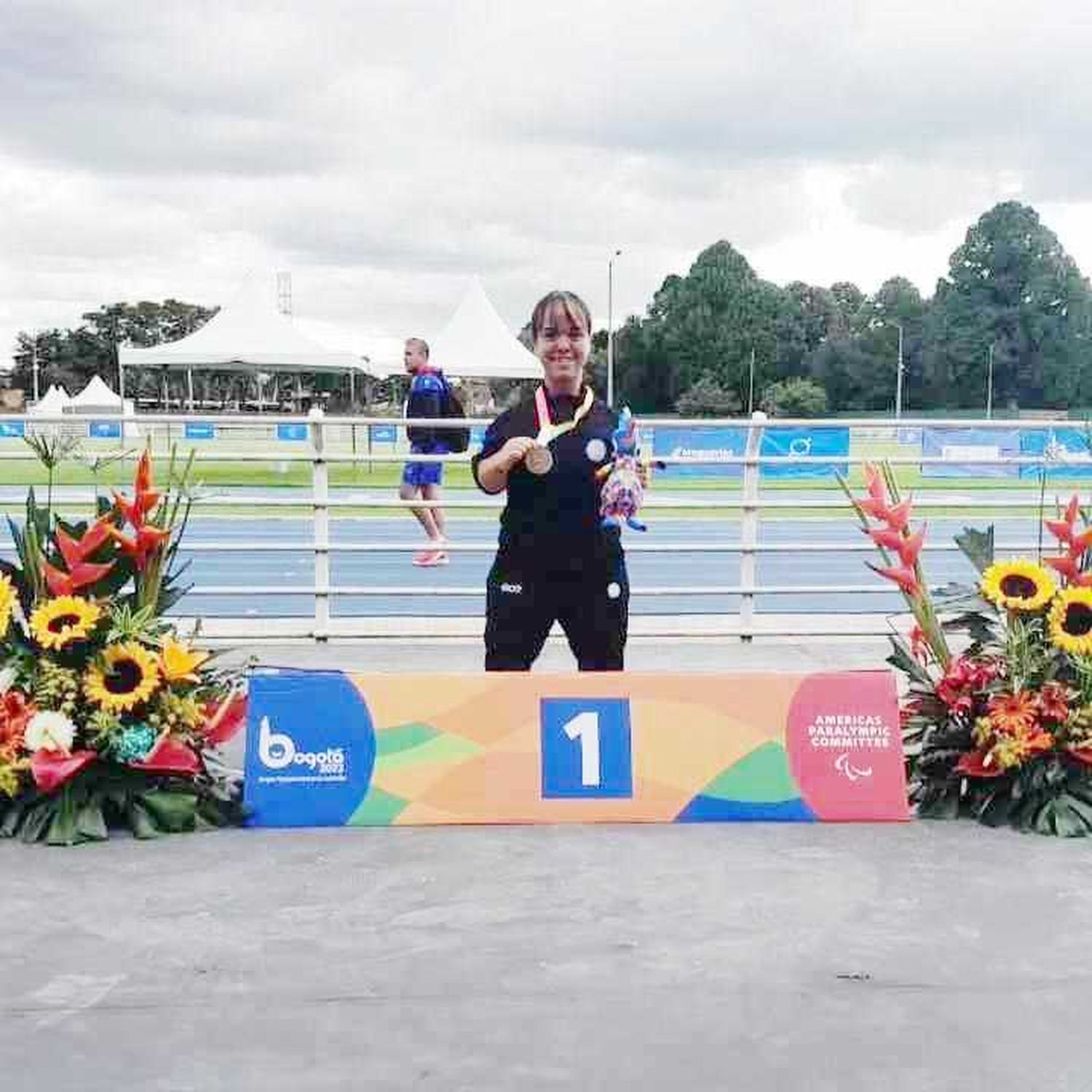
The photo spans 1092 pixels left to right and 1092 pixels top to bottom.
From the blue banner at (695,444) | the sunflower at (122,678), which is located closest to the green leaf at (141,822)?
the sunflower at (122,678)

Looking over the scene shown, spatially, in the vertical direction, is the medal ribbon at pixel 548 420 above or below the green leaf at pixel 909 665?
above

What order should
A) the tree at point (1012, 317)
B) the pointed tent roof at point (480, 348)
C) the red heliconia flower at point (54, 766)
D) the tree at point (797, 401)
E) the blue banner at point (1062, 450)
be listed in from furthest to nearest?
1. the tree at point (1012, 317)
2. the tree at point (797, 401)
3. the pointed tent roof at point (480, 348)
4. the blue banner at point (1062, 450)
5. the red heliconia flower at point (54, 766)

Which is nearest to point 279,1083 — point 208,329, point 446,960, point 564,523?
point 446,960

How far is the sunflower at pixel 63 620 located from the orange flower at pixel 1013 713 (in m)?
3.05

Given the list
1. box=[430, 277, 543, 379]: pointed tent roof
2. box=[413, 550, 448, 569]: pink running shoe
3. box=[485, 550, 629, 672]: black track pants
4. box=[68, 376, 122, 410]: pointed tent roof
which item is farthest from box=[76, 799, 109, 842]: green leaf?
box=[68, 376, 122, 410]: pointed tent roof

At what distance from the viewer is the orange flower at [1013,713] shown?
4.23 meters

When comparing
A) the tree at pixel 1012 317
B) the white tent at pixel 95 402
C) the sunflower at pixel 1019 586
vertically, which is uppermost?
the tree at pixel 1012 317

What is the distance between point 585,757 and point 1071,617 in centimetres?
175

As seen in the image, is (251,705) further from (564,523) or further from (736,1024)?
(736,1024)

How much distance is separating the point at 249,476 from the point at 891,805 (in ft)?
64.4

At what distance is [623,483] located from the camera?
4.10 metres

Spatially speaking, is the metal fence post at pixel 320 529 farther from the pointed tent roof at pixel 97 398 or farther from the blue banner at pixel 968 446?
the pointed tent roof at pixel 97 398

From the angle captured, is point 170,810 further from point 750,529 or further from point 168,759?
point 750,529

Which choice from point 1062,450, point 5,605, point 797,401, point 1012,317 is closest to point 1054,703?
point 1062,450
